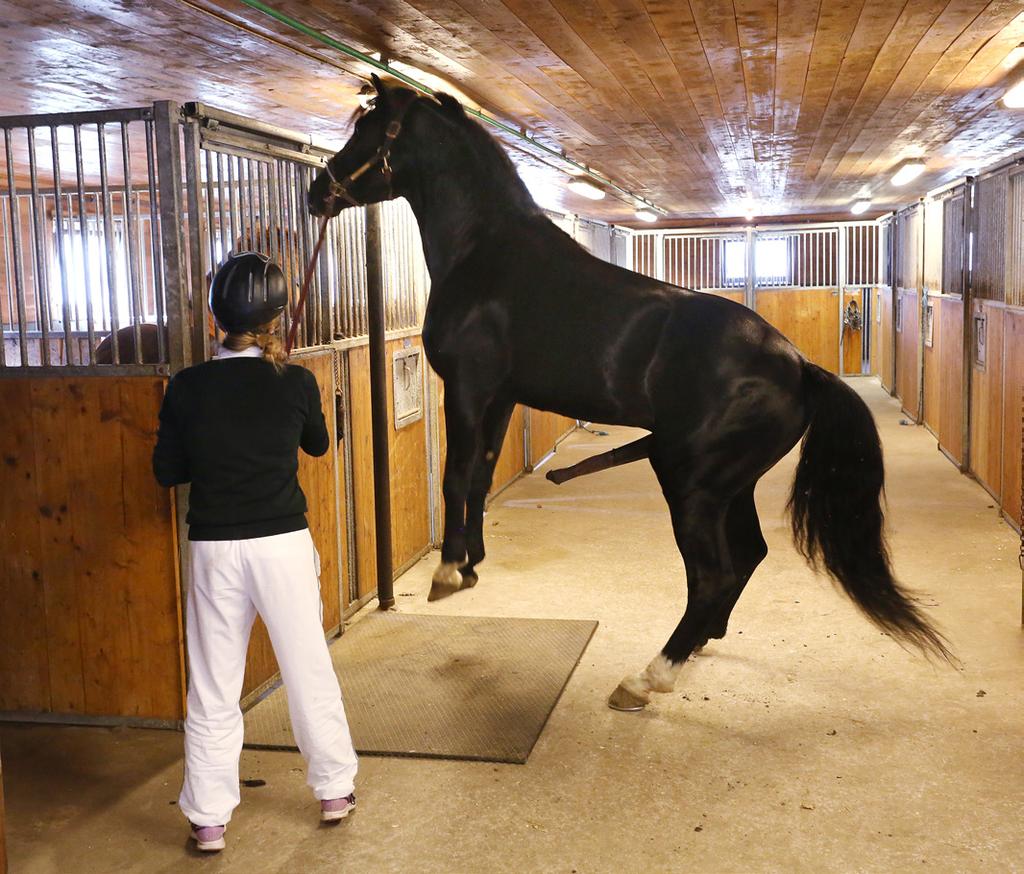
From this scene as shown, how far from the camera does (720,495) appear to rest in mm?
3146

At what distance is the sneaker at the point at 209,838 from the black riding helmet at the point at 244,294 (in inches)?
45.5

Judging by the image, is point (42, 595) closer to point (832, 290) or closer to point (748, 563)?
point (748, 563)

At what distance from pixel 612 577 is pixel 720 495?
1850 millimetres

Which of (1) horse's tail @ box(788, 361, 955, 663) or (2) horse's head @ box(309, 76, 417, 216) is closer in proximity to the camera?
(2) horse's head @ box(309, 76, 417, 216)

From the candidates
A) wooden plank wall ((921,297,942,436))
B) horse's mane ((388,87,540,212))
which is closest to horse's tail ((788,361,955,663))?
horse's mane ((388,87,540,212))

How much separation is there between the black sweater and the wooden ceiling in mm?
1549

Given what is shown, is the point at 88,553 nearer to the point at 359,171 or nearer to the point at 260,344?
the point at 260,344

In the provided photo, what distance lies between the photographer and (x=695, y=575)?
10.5 feet

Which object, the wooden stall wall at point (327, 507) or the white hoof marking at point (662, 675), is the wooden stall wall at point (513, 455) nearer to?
the wooden stall wall at point (327, 507)

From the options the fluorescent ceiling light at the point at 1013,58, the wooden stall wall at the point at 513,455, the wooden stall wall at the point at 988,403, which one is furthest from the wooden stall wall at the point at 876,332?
the fluorescent ceiling light at the point at 1013,58

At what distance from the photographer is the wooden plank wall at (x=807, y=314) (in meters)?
14.2

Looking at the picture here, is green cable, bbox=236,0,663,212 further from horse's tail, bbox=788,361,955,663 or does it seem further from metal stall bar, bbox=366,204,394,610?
horse's tail, bbox=788,361,955,663

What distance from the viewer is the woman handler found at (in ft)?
7.79

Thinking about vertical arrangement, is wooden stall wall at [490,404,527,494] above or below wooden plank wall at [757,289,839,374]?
below
